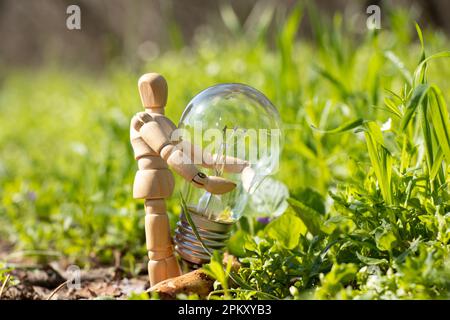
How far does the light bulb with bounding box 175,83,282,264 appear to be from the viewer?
1715mm

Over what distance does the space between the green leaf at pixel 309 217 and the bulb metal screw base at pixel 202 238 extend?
223mm

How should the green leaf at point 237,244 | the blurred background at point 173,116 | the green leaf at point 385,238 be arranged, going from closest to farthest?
1. the green leaf at point 385,238
2. the green leaf at point 237,244
3. the blurred background at point 173,116

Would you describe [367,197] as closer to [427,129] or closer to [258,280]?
[427,129]

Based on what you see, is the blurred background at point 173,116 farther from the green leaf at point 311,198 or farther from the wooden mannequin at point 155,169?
the wooden mannequin at point 155,169

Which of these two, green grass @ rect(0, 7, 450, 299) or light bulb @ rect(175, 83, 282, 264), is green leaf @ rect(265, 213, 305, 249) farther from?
light bulb @ rect(175, 83, 282, 264)

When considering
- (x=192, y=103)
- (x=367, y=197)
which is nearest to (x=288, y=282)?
(x=367, y=197)

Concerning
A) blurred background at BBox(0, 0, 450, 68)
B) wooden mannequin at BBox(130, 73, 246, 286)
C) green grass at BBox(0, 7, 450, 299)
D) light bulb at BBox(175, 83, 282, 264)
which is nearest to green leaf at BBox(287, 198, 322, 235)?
green grass at BBox(0, 7, 450, 299)

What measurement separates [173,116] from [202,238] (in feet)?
6.85

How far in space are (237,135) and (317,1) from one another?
6.42 metres

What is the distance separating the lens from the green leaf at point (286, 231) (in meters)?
1.77

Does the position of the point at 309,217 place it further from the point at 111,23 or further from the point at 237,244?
the point at 111,23

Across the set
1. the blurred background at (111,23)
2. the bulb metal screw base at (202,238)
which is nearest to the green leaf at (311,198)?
the bulb metal screw base at (202,238)

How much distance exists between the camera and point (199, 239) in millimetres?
1605

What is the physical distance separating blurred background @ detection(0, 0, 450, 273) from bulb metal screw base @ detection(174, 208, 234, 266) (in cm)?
37
